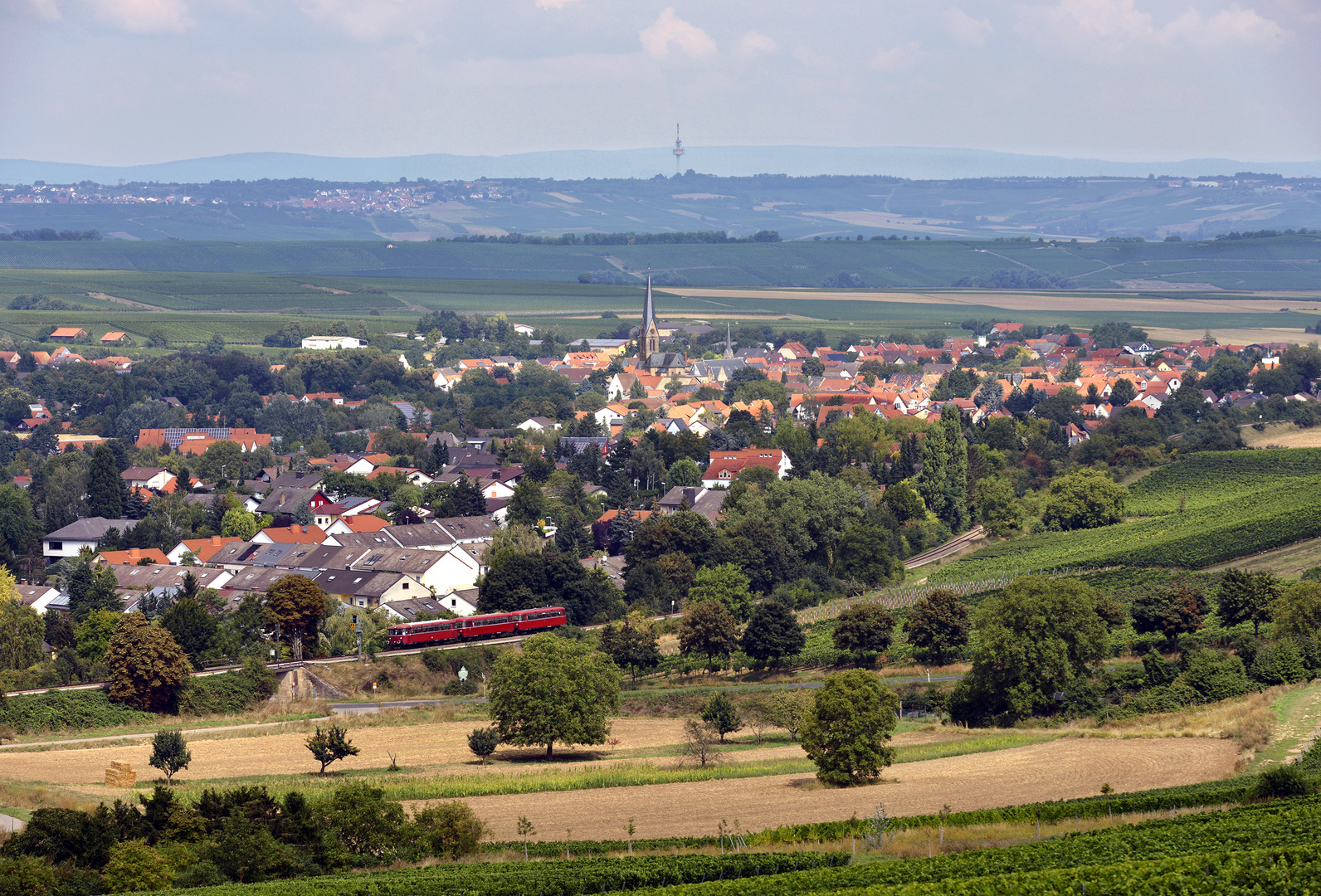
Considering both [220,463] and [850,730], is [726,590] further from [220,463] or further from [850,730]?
[220,463]

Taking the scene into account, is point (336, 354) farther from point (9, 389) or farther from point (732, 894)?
point (732, 894)

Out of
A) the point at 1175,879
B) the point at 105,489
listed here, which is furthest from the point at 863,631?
the point at 105,489

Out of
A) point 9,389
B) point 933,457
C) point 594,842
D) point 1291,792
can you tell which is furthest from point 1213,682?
point 9,389

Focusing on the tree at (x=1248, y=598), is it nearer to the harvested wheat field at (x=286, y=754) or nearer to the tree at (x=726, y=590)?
the tree at (x=726, y=590)

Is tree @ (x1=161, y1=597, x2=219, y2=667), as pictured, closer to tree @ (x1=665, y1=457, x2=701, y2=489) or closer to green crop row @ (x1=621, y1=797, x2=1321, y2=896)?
green crop row @ (x1=621, y1=797, x2=1321, y2=896)

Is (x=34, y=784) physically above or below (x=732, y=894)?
below

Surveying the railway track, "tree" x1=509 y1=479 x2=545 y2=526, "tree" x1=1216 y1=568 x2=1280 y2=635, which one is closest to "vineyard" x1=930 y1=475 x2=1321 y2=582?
the railway track
